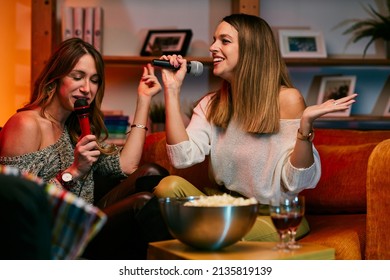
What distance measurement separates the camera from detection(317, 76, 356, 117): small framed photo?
388cm

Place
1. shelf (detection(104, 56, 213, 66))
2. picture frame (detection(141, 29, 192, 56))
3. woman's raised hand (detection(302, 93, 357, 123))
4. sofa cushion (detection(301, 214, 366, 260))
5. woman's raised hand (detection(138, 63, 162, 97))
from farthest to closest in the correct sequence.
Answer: picture frame (detection(141, 29, 192, 56)) → shelf (detection(104, 56, 213, 66)) → woman's raised hand (detection(138, 63, 162, 97)) → sofa cushion (detection(301, 214, 366, 260)) → woman's raised hand (detection(302, 93, 357, 123))

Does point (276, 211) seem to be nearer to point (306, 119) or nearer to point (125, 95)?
point (306, 119)

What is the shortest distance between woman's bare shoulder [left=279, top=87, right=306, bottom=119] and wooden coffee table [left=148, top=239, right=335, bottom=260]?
2.63ft

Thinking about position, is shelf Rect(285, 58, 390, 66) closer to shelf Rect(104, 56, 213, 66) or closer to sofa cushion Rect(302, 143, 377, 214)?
shelf Rect(104, 56, 213, 66)

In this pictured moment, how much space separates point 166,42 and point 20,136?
70.9 inches

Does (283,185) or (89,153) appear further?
(283,185)

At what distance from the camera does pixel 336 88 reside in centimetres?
389

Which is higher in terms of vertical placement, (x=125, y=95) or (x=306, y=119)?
(x=306, y=119)

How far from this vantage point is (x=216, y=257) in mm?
1480

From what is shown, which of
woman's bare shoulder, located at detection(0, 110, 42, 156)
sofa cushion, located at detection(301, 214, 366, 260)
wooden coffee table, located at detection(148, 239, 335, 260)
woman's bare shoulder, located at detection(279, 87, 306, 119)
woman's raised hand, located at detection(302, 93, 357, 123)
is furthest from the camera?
woman's bare shoulder, located at detection(279, 87, 306, 119)

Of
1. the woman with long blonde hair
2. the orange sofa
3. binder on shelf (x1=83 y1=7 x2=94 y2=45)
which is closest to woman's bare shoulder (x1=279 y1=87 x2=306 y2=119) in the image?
the woman with long blonde hair

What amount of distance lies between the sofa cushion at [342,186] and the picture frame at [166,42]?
4.74ft

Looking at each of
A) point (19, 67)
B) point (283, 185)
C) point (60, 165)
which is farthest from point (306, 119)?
point (19, 67)

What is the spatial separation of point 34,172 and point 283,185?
863 mm
